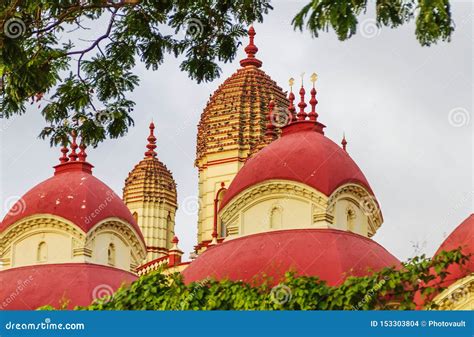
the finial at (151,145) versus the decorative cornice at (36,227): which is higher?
the finial at (151,145)

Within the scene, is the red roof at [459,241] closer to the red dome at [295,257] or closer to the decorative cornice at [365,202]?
the red dome at [295,257]

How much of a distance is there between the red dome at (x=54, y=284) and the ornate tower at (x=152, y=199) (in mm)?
11936

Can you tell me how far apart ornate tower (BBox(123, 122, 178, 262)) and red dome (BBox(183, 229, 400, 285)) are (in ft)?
47.4

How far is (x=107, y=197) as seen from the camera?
28328 mm

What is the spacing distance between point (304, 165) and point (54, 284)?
6491 mm

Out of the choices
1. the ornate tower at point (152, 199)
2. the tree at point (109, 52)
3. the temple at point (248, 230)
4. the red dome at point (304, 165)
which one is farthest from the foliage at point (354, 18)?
the ornate tower at point (152, 199)

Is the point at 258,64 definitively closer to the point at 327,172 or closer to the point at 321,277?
the point at 327,172

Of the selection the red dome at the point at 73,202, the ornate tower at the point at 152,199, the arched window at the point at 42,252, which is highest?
the ornate tower at the point at 152,199

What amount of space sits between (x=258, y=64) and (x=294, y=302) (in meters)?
20.9

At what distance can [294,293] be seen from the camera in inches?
704

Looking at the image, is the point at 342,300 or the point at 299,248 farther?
the point at 299,248

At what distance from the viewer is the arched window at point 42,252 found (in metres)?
27.7

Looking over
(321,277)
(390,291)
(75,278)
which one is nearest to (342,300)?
(390,291)

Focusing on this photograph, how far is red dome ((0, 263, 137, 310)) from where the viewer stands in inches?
1035
